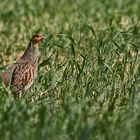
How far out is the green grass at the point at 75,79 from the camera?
5941 mm

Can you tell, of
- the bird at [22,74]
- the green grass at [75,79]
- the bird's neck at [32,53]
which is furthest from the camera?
the bird's neck at [32,53]

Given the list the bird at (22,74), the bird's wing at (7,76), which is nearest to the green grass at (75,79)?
the bird at (22,74)

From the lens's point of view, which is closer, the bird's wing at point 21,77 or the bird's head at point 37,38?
the bird's wing at point 21,77

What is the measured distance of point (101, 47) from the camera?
27.3 feet

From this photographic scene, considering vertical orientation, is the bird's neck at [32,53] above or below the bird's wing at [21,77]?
above

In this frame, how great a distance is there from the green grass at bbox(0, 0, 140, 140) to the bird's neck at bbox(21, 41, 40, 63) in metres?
0.10

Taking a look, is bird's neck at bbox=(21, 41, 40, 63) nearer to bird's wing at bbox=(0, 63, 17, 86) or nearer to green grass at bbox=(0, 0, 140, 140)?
green grass at bbox=(0, 0, 140, 140)

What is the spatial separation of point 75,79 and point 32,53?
0.56m

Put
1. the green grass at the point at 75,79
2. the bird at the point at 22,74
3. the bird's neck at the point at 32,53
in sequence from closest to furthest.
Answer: the green grass at the point at 75,79
the bird at the point at 22,74
the bird's neck at the point at 32,53

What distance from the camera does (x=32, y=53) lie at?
8.12 m

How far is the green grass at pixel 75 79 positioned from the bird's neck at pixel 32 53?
10cm

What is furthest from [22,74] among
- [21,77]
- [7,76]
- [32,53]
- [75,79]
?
[75,79]

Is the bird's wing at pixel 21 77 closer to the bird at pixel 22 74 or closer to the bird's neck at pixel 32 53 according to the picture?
the bird at pixel 22 74

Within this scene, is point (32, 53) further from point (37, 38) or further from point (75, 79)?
point (75, 79)
